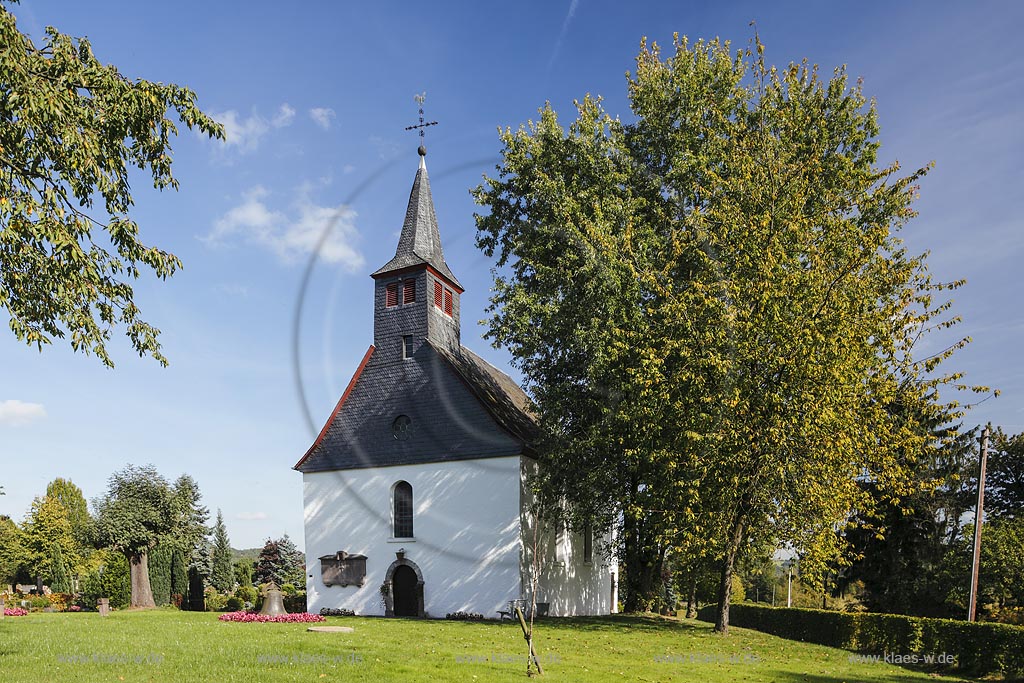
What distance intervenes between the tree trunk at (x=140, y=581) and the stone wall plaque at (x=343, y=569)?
604 inches

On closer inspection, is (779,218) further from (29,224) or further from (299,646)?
(29,224)

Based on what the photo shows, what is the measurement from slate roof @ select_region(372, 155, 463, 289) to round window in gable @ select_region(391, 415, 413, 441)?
7.36 meters

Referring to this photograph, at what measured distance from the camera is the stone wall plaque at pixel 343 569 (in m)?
32.0

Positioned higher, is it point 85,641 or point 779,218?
point 779,218

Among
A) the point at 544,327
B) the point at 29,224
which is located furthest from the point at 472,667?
the point at 544,327

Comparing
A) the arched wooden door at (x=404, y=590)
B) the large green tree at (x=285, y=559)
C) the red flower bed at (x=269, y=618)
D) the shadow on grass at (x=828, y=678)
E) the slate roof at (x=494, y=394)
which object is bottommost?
the large green tree at (x=285, y=559)

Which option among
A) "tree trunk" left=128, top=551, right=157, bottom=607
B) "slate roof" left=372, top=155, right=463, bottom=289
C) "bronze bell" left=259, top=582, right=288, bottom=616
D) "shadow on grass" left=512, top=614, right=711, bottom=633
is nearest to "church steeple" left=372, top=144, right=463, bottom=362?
"slate roof" left=372, top=155, right=463, bottom=289

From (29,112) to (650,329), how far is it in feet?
61.4

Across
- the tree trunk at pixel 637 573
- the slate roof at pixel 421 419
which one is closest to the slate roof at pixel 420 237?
the slate roof at pixel 421 419

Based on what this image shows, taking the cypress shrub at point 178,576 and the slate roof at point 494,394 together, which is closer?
the slate roof at point 494,394

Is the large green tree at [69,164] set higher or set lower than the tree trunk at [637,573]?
higher

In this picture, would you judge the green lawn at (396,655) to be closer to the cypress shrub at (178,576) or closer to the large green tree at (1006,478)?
the cypress shrub at (178,576)

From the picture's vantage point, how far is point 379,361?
3431 centimetres

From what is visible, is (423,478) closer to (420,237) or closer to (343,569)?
(343,569)
